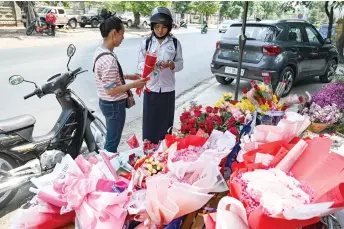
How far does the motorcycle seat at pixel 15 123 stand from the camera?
268 centimetres

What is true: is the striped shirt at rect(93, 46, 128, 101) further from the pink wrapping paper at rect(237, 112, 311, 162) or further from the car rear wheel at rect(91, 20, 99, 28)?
the car rear wheel at rect(91, 20, 99, 28)

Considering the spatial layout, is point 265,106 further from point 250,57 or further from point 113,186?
point 250,57

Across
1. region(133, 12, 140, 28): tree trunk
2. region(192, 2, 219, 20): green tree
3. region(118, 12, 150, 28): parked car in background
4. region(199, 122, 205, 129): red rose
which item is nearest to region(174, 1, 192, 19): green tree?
region(192, 2, 219, 20): green tree

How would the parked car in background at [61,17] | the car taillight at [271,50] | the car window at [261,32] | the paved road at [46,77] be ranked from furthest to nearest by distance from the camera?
the parked car in background at [61,17] < the car window at [261,32] < the car taillight at [271,50] < the paved road at [46,77]

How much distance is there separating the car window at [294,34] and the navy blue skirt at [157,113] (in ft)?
15.3

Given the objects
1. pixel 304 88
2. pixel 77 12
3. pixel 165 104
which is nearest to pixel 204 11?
pixel 77 12

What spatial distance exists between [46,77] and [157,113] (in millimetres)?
5306

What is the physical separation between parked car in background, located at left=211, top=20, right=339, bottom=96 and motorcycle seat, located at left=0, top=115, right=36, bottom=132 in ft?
14.8

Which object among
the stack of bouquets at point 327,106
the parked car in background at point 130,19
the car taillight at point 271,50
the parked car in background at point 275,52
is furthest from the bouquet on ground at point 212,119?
the parked car in background at point 130,19

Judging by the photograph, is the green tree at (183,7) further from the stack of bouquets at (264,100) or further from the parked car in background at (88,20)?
the stack of bouquets at (264,100)

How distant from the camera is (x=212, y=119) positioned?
76.1 inches

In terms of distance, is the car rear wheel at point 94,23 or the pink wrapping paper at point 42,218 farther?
the car rear wheel at point 94,23

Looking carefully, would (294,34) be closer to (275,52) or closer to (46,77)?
(275,52)

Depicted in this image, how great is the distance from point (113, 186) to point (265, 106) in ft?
Result: 4.34
